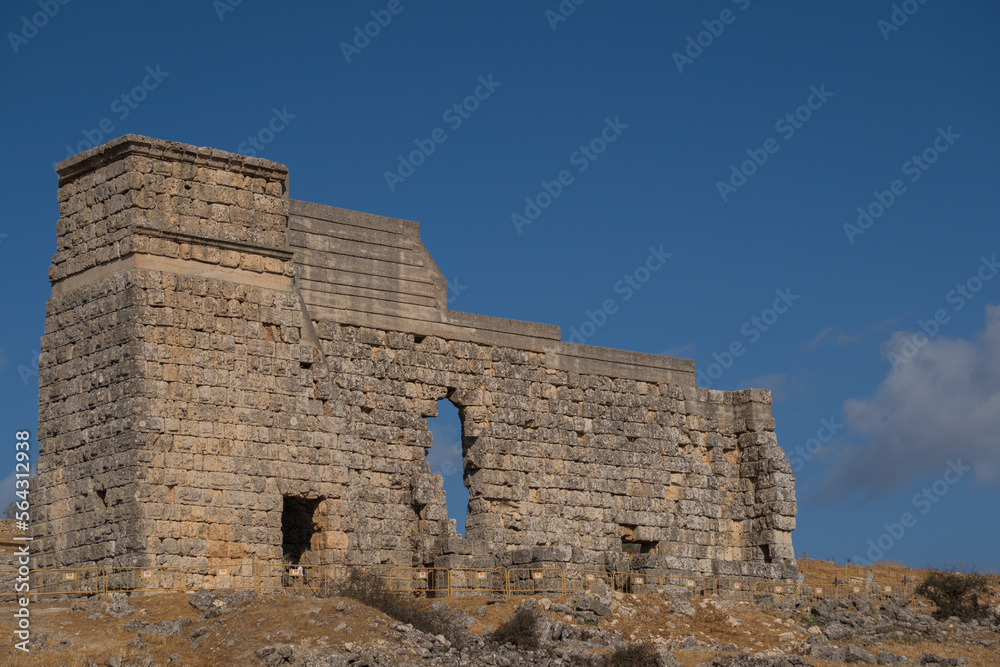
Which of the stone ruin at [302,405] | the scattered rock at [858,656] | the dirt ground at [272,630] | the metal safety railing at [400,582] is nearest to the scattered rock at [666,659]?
the dirt ground at [272,630]

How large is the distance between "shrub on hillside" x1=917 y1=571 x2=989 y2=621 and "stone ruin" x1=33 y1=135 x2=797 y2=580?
247cm

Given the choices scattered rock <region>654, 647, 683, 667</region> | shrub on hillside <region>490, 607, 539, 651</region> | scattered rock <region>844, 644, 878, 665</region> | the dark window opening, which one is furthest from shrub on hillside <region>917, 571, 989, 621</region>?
the dark window opening

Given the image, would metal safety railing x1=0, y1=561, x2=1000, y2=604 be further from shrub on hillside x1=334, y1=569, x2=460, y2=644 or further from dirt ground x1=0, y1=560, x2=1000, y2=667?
dirt ground x1=0, y1=560, x2=1000, y2=667

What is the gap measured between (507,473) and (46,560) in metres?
7.75

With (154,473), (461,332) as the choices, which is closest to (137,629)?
(154,473)

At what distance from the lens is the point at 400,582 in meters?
24.0

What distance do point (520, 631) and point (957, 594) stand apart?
32.1ft

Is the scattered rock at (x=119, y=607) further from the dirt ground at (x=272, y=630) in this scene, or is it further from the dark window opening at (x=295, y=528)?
the dark window opening at (x=295, y=528)

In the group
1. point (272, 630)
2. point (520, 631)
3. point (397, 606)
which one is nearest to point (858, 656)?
point (520, 631)

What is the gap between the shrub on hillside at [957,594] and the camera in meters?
26.7

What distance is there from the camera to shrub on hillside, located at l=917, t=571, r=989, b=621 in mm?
26719

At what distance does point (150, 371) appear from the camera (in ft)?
71.4

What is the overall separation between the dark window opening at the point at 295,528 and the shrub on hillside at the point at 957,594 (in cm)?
1091

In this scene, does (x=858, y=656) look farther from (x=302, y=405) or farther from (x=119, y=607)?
(x=119, y=607)
